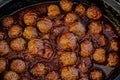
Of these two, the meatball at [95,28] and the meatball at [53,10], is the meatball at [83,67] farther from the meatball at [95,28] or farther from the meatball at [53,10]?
the meatball at [53,10]

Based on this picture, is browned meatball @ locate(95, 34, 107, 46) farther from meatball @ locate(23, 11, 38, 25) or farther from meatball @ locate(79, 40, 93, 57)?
meatball @ locate(23, 11, 38, 25)

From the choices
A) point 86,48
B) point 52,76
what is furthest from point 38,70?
point 86,48

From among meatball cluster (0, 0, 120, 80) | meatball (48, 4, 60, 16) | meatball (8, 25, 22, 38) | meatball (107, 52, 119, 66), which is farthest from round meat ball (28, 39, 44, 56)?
meatball (107, 52, 119, 66)

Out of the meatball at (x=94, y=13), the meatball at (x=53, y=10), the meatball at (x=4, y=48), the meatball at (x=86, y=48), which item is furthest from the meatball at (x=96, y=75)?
the meatball at (x=4, y=48)

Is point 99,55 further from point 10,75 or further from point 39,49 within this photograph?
point 10,75

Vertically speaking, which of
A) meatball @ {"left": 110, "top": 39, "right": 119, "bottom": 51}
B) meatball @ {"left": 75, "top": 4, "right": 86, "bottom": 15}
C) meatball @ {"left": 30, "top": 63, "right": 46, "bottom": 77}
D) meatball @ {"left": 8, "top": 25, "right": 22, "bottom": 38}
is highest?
meatball @ {"left": 75, "top": 4, "right": 86, "bottom": 15}
